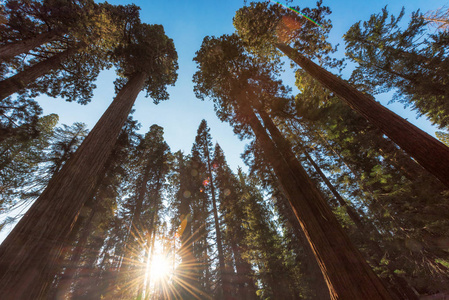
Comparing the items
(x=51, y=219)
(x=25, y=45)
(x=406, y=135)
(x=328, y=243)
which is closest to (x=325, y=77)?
(x=406, y=135)

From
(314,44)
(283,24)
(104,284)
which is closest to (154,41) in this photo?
(283,24)

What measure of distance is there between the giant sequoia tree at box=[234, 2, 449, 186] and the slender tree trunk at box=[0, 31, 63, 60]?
29.3 feet

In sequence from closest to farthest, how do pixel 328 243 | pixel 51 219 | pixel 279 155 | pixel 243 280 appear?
pixel 51 219
pixel 328 243
pixel 279 155
pixel 243 280

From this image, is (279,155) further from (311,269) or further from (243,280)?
(243,280)

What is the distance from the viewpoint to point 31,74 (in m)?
7.02

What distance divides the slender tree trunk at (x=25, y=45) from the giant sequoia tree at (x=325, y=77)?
8.93m

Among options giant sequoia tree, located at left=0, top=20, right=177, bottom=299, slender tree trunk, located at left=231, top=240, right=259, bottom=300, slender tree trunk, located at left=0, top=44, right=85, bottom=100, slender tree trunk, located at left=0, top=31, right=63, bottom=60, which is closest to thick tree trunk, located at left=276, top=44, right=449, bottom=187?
giant sequoia tree, located at left=0, top=20, right=177, bottom=299

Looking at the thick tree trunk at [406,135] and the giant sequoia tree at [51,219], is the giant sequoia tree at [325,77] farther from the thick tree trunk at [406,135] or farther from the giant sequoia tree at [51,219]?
the giant sequoia tree at [51,219]

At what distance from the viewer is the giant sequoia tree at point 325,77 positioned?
137 inches

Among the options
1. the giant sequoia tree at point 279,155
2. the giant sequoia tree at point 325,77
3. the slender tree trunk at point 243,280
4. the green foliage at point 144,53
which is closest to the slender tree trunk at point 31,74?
the green foliage at point 144,53

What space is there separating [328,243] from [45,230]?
16.4ft

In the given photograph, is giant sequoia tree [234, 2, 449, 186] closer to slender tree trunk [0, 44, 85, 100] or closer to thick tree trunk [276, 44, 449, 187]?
thick tree trunk [276, 44, 449, 187]

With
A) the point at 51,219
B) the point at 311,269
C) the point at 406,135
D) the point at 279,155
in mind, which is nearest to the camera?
the point at 51,219

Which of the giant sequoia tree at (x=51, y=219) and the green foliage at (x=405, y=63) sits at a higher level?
the green foliage at (x=405, y=63)
